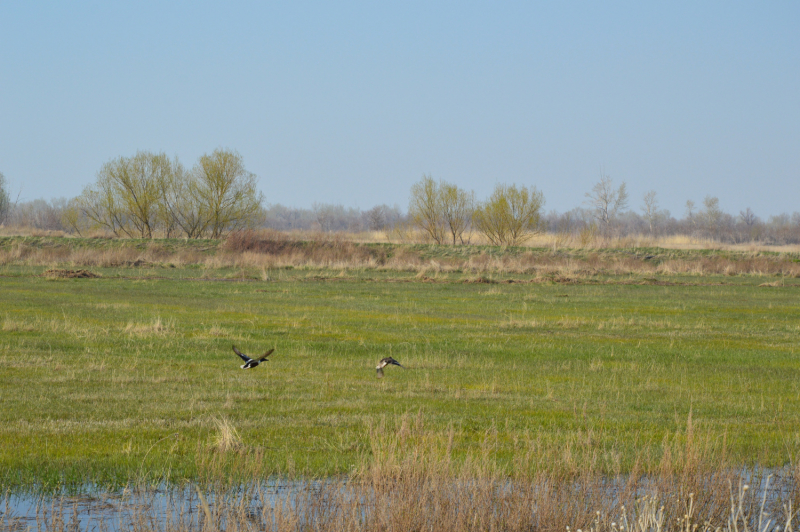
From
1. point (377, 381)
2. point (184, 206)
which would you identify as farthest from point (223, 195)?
point (377, 381)

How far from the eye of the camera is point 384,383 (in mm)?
14602

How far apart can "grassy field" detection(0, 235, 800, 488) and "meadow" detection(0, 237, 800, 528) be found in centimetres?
6

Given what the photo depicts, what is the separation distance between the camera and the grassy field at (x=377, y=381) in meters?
9.55

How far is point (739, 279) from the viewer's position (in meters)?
52.3

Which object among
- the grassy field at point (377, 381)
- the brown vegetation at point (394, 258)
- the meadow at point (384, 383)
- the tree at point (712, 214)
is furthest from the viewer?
the tree at point (712, 214)

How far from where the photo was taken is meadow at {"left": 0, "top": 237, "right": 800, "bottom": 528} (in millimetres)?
9250

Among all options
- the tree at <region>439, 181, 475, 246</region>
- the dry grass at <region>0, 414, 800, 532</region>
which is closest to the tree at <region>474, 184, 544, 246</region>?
the tree at <region>439, 181, 475, 246</region>

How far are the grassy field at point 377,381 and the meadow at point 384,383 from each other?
6cm

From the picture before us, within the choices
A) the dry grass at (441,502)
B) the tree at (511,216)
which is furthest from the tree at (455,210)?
the dry grass at (441,502)

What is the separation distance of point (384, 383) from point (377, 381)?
10.2 inches

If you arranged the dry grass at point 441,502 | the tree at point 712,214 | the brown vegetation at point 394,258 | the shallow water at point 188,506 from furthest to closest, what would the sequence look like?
the tree at point 712,214 → the brown vegetation at point 394,258 → the dry grass at point 441,502 → the shallow water at point 188,506

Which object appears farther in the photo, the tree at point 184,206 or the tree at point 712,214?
the tree at point 712,214

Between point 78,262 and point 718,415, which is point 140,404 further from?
point 78,262

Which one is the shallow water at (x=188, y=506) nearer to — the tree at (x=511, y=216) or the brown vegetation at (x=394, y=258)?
the brown vegetation at (x=394, y=258)
